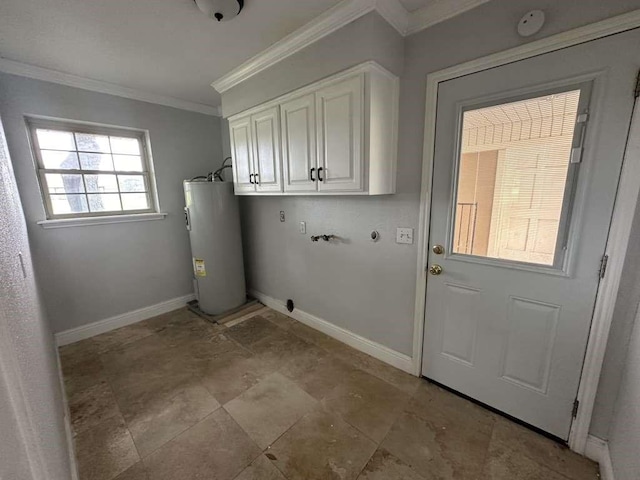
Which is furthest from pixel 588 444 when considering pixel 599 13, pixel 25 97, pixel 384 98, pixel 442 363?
→ pixel 25 97

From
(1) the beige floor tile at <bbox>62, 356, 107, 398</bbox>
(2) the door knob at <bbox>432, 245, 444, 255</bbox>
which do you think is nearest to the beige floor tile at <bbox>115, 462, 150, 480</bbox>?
(1) the beige floor tile at <bbox>62, 356, 107, 398</bbox>

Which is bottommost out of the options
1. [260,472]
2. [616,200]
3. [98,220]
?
[260,472]

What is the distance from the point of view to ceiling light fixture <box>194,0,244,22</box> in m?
1.43

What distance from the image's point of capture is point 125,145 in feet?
9.20

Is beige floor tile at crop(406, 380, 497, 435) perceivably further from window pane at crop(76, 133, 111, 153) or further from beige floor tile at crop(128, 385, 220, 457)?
window pane at crop(76, 133, 111, 153)

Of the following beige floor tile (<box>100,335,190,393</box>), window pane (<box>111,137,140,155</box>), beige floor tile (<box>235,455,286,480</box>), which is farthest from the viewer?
window pane (<box>111,137,140,155</box>)

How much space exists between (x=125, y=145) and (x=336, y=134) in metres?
2.47

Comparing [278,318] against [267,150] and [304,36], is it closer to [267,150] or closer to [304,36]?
[267,150]

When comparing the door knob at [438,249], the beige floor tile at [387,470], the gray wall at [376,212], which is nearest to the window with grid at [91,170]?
the gray wall at [376,212]

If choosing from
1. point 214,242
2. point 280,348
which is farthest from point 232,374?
point 214,242

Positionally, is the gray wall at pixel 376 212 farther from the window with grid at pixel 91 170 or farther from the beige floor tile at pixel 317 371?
the window with grid at pixel 91 170

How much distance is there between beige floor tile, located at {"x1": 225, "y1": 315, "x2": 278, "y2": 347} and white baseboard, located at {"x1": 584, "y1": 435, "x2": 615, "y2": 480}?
2304mm

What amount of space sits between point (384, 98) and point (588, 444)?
89.0 inches

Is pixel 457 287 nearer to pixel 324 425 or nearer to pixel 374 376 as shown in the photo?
pixel 374 376
